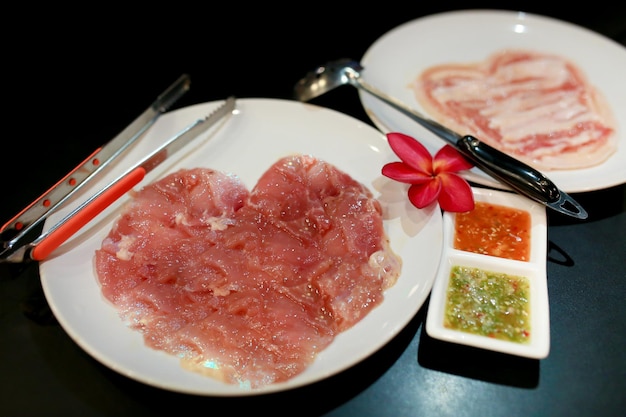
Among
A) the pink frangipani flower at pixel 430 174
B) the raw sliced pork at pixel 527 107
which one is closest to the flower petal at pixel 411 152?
the pink frangipani flower at pixel 430 174

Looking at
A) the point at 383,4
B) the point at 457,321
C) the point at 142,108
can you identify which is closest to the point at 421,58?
the point at 383,4

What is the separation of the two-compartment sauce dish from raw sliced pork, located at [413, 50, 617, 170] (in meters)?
0.42

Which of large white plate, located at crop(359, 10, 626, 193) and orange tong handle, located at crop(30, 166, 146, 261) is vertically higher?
orange tong handle, located at crop(30, 166, 146, 261)

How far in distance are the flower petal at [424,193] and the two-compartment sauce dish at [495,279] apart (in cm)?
11

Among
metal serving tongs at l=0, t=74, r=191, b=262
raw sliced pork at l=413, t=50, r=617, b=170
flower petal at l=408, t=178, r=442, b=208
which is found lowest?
raw sliced pork at l=413, t=50, r=617, b=170

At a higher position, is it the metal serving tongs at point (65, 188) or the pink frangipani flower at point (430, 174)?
the metal serving tongs at point (65, 188)

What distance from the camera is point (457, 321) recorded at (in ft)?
6.34

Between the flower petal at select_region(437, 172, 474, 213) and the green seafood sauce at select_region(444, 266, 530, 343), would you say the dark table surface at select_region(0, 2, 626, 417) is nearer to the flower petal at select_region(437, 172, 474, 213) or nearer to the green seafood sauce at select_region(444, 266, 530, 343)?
the green seafood sauce at select_region(444, 266, 530, 343)

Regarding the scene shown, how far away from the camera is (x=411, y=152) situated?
7.89 ft

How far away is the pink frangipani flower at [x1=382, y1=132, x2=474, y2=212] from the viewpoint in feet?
7.41

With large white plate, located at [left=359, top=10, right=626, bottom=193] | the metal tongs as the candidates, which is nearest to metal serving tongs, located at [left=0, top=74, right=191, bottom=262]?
the metal tongs

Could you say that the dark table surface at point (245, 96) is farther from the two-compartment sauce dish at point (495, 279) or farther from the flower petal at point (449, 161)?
the flower petal at point (449, 161)

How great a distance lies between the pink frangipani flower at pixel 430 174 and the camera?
7.41 feet

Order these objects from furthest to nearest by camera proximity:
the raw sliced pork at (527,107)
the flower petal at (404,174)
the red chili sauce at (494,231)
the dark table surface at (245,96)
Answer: the raw sliced pork at (527,107) < the flower petal at (404,174) < the red chili sauce at (494,231) < the dark table surface at (245,96)
